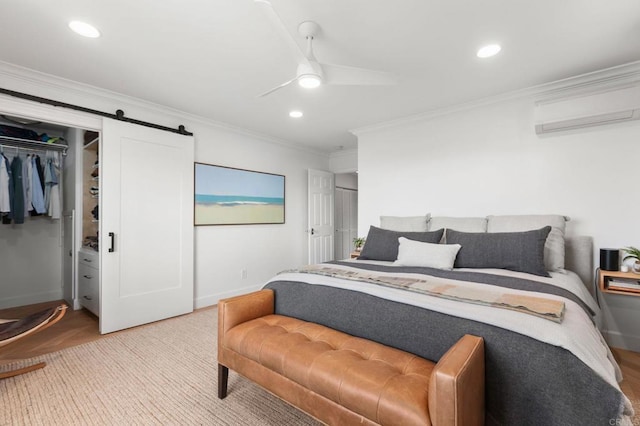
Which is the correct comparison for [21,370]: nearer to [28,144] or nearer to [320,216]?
[28,144]

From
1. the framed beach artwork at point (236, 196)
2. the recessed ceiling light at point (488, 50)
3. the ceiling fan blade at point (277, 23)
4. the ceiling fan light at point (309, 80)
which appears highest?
the recessed ceiling light at point (488, 50)

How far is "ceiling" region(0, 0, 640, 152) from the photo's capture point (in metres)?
1.81

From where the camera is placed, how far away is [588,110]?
259 centimetres

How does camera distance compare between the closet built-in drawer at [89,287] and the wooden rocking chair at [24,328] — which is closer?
the wooden rocking chair at [24,328]

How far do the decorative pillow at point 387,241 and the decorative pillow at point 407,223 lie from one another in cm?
35

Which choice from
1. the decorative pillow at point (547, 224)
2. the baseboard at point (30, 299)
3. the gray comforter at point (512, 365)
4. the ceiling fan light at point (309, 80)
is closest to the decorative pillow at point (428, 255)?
the decorative pillow at point (547, 224)

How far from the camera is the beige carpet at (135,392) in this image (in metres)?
1.71

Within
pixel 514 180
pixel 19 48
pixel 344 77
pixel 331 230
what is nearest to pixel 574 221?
pixel 514 180

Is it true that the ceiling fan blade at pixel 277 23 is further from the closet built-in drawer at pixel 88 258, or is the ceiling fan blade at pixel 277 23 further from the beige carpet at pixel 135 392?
the closet built-in drawer at pixel 88 258

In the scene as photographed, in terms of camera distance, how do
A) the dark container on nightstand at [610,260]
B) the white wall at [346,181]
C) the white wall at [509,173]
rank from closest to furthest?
the dark container on nightstand at [610,260], the white wall at [509,173], the white wall at [346,181]

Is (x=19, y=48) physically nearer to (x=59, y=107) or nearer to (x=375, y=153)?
(x=59, y=107)

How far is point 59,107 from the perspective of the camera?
2.74 metres

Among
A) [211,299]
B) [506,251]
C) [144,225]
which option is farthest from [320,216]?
[506,251]

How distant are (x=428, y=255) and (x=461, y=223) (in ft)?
2.50
